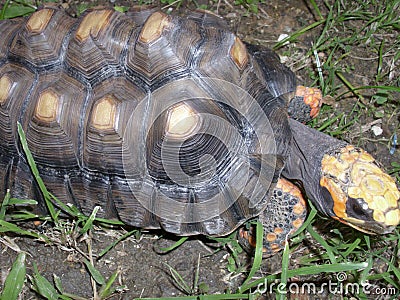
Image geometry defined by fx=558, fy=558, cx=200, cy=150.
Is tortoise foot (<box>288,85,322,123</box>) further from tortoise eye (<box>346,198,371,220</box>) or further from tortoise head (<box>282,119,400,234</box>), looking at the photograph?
tortoise eye (<box>346,198,371,220</box>)

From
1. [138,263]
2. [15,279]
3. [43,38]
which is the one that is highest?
[43,38]

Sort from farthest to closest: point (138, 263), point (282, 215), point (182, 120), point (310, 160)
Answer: point (138, 263) < point (282, 215) < point (310, 160) < point (182, 120)

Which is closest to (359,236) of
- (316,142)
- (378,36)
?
(316,142)

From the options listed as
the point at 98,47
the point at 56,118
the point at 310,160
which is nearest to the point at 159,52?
the point at 98,47

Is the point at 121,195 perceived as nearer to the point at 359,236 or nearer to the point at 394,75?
the point at 359,236

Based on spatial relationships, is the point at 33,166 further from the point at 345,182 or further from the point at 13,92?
the point at 345,182

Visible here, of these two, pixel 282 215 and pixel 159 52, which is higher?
pixel 159 52
